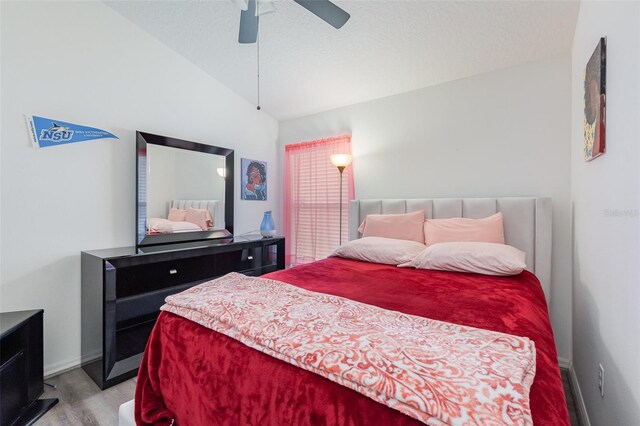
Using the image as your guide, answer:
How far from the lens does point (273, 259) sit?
11.0 feet

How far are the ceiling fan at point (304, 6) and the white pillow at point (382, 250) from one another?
1.54 metres

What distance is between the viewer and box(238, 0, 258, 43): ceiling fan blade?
1.64m

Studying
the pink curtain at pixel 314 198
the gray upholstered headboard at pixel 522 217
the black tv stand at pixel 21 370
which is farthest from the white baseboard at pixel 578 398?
the black tv stand at pixel 21 370

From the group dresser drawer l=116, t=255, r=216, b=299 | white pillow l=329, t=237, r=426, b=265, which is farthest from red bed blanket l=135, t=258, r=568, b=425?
dresser drawer l=116, t=255, r=216, b=299

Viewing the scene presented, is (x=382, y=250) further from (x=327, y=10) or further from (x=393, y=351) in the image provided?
(x=327, y=10)

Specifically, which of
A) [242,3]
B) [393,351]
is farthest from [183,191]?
[393,351]

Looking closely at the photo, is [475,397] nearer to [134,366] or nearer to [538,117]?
[134,366]

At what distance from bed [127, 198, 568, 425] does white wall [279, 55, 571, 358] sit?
0.80 meters

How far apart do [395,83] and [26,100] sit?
2.90 meters

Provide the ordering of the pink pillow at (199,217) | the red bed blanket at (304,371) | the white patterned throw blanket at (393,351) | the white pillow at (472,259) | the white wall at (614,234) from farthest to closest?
the pink pillow at (199,217), the white pillow at (472,259), the white wall at (614,234), the red bed blanket at (304,371), the white patterned throw blanket at (393,351)

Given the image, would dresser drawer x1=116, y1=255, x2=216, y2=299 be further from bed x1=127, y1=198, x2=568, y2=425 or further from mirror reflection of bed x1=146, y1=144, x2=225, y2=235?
bed x1=127, y1=198, x2=568, y2=425

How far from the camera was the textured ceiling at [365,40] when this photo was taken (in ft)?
6.37

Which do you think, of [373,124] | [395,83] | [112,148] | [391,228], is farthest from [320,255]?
[112,148]

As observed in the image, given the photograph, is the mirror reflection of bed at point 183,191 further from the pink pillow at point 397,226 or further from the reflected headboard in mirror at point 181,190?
the pink pillow at point 397,226
